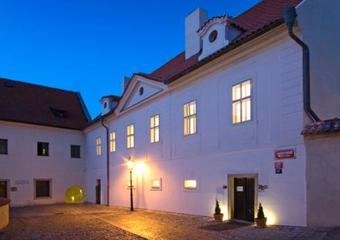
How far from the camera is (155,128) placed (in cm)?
2078

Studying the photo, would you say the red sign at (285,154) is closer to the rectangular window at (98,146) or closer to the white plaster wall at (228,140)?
the white plaster wall at (228,140)

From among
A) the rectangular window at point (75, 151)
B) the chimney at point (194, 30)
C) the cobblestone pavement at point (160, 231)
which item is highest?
the chimney at point (194, 30)

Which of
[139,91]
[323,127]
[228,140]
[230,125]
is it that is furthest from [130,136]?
[323,127]

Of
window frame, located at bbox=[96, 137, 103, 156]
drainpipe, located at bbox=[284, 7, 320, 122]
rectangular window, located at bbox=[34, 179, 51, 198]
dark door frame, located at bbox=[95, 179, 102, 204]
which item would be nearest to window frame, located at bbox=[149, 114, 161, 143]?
window frame, located at bbox=[96, 137, 103, 156]

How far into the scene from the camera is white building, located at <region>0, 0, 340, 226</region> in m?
12.1

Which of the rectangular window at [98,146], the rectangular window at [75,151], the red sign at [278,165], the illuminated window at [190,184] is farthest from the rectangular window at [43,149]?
the red sign at [278,165]

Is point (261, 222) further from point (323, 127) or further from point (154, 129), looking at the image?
point (154, 129)

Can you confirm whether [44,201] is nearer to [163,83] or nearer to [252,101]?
[163,83]

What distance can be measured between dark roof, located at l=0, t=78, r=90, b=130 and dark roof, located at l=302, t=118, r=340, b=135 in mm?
22885

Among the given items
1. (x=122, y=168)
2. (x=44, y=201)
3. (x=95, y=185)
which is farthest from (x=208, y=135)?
(x=44, y=201)

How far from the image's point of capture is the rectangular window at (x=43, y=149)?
3020 cm

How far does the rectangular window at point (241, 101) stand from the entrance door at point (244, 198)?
7.09ft

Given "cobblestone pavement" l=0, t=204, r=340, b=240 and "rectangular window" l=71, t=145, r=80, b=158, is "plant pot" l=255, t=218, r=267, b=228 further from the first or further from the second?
"rectangular window" l=71, t=145, r=80, b=158

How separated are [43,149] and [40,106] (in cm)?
408
